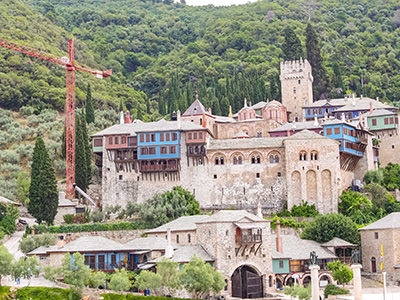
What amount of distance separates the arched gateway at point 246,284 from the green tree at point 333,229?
33.9 feet

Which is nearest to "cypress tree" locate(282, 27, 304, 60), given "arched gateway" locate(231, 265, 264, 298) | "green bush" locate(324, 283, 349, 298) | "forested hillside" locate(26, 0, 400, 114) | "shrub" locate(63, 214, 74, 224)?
"forested hillside" locate(26, 0, 400, 114)

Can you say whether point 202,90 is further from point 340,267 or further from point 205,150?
point 340,267

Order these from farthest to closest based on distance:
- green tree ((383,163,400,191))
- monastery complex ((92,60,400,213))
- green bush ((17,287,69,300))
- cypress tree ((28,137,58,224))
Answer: green tree ((383,163,400,191)) < monastery complex ((92,60,400,213)) < cypress tree ((28,137,58,224)) < green bush ((17,287,69,300))

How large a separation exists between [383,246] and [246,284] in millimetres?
13764

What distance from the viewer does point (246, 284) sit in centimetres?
5803

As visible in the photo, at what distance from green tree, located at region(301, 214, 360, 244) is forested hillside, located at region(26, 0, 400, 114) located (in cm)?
3732

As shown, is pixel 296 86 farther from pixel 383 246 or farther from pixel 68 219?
pixel 68 219

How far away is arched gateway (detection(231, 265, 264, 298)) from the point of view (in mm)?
57812

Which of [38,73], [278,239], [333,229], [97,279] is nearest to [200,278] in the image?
[97,279]

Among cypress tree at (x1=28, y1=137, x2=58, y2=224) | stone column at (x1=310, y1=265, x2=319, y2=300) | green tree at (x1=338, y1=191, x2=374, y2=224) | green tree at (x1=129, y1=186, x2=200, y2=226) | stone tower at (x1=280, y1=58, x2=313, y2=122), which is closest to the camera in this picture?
stone column at (x1=310, y1=265, x2=319, y2=300)

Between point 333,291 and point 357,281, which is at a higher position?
point 357,281

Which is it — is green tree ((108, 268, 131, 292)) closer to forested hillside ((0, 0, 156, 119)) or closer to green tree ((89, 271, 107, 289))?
green tree ((89, 271, 107, 289))

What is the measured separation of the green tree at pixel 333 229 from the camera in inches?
2608

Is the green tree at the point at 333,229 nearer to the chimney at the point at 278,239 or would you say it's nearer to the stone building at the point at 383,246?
the stone building at the point at 383,246
